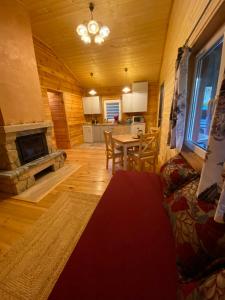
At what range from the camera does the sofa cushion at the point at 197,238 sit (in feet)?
2.07

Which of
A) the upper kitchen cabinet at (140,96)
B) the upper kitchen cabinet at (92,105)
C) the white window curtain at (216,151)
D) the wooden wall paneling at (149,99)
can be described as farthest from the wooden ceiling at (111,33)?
the white window curtain at (216,151)

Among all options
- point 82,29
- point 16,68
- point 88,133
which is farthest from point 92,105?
point 82,29

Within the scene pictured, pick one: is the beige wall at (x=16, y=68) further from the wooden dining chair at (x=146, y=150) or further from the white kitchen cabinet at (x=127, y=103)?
the white kitchen cabinet at (x=127, y=103)

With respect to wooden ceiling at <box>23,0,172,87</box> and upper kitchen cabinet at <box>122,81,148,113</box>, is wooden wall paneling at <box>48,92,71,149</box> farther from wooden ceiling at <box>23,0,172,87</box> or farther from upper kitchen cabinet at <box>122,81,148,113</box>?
upper kitchen cabinet at <box>122,81,148,113</box>

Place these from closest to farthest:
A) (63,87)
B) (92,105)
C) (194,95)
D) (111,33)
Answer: (194,95), (111,33), (63,87), (92,105)

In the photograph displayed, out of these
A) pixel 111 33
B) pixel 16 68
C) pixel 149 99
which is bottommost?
pixel 149 99

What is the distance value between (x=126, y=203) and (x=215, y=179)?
0.69 m

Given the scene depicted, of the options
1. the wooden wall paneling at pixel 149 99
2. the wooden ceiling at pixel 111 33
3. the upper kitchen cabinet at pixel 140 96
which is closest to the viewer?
the wooden ceiling at pixel 111 33

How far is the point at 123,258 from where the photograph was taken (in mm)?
768

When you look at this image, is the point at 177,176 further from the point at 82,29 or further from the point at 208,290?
the point at 82,29

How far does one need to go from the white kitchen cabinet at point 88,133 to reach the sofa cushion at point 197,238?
5.46m

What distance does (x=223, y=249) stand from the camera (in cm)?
61

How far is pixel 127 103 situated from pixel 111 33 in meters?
2.63

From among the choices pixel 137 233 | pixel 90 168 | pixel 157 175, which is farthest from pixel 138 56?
pixel 137 233
